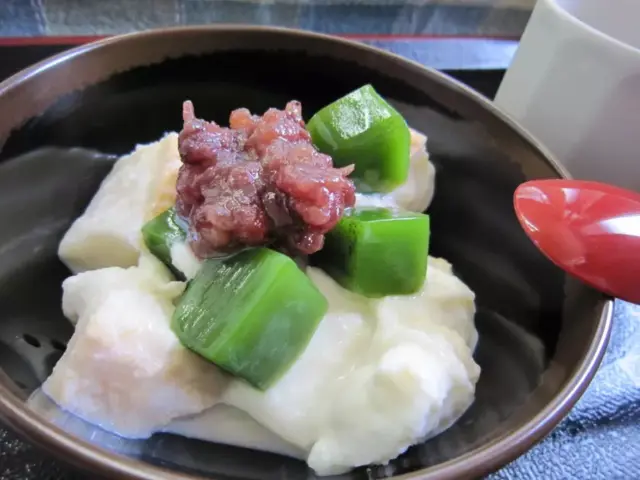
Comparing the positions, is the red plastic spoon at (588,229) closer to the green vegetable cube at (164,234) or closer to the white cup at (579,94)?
the white cup at (579,94)

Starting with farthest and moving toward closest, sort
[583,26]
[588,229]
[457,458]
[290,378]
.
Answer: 1. [583,26]
2. [588,229]
3. [290,378]
4. [457,458]

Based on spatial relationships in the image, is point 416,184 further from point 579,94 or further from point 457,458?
point 457,458

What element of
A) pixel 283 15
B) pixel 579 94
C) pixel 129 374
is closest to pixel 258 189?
pixel 129 374

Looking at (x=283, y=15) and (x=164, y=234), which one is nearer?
(x=164, y=234)

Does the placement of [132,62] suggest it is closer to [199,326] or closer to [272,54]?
[272,54]

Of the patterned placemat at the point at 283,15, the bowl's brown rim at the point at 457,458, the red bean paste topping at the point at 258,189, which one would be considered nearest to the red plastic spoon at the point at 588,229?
the bowl's brown rim at the point at 457,458

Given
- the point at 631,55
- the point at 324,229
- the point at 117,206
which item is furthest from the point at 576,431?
the point at 117,206

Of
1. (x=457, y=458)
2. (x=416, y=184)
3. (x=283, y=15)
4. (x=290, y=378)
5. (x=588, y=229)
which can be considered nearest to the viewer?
(x=457, y=458)

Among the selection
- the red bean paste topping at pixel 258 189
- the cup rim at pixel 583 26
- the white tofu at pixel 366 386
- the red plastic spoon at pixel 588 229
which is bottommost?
the white tofu at pixel 366 386
